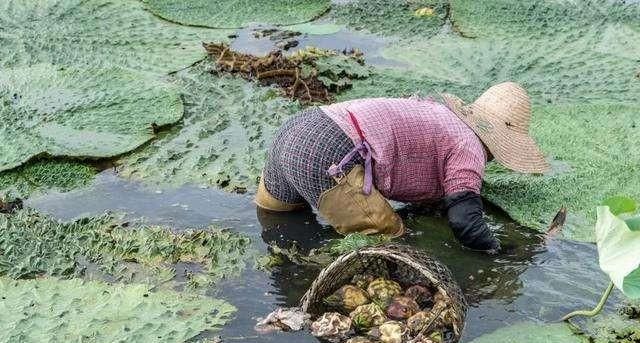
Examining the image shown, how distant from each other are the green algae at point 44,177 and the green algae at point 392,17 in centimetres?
240

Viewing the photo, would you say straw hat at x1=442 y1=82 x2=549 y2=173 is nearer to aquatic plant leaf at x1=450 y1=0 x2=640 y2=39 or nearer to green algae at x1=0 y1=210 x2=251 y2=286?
green algae at x1=0 y1=210 x2=251 y2=286

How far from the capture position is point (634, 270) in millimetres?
2324

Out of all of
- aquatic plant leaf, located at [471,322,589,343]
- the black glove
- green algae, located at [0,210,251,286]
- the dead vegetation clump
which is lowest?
aquatic plant leaf, located at [471,322,589,343]

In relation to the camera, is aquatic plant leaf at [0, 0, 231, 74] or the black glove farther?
aquatic plant leaf at [0, 0, 231, 74]

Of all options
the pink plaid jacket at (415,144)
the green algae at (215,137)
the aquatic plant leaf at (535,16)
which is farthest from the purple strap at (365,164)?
the aquatic plant leaf at (535,16)

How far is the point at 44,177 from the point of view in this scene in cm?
397

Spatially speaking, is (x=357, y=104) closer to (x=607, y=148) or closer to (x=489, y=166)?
(x=489, y=166)

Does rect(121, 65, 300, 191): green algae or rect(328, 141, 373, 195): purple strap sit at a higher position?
rect(328, 141, 373, 195): purple strap

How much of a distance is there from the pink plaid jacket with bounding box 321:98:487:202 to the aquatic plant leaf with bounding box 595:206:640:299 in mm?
866

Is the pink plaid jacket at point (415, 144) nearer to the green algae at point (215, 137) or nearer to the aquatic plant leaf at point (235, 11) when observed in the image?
the green algae at point (215, 137)

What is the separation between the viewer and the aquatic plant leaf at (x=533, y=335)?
2814 mm

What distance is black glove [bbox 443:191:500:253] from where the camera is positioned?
3152mm

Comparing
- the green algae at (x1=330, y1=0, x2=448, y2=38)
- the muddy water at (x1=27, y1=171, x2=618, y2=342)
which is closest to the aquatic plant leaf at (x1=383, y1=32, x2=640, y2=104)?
the green algae at (x1=330, y1=0, x2=448, y2=38)

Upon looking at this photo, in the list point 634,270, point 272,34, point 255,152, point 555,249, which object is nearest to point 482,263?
point 555,249
